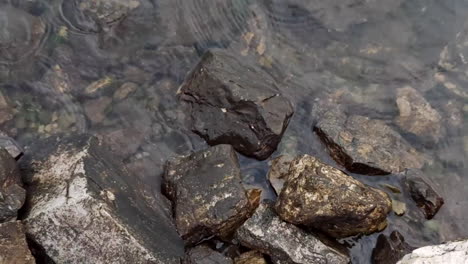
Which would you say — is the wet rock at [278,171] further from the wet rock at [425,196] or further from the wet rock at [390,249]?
the wet rock at [425,196]

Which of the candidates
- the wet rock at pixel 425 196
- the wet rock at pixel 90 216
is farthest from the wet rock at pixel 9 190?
the wet rock at pixel 425 196

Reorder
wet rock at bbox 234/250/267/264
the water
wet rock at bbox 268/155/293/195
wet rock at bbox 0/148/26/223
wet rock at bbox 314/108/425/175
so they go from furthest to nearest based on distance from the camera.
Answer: the water → wet rock at bbox 314/108/425/175 → wet rock at bbox 268/155/293/195 → wet rock at bbox 234/250/267/264 → wet rock at bbox 0/148/26/223

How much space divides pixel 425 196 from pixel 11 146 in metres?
3.57

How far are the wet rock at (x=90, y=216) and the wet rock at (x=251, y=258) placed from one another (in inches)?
18.8

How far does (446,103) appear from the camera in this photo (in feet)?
16.7

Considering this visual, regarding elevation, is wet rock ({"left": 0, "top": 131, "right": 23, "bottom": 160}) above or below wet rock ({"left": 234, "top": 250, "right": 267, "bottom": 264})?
above

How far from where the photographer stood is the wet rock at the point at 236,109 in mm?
4391

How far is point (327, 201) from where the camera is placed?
3.80 meters

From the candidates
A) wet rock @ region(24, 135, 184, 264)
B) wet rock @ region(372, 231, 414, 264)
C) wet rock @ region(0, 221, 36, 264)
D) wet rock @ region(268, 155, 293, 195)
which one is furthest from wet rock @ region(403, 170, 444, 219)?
wet rock @ region(0, 221, 36, 264)

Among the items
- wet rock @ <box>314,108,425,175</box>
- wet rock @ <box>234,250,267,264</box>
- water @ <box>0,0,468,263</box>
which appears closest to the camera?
wet rock @ <box>234,250,267,264</box>

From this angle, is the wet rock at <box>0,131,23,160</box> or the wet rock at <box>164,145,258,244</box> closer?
the wet rock at <box>164,145,258,244</box>

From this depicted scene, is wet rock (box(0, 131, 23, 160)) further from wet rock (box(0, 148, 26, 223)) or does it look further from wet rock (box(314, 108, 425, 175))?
wet rock (box(314, 108, 425, 175))

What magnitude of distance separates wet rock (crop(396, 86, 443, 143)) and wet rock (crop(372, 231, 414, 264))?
115 centimetres

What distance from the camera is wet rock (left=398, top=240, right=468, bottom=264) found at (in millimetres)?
3307
